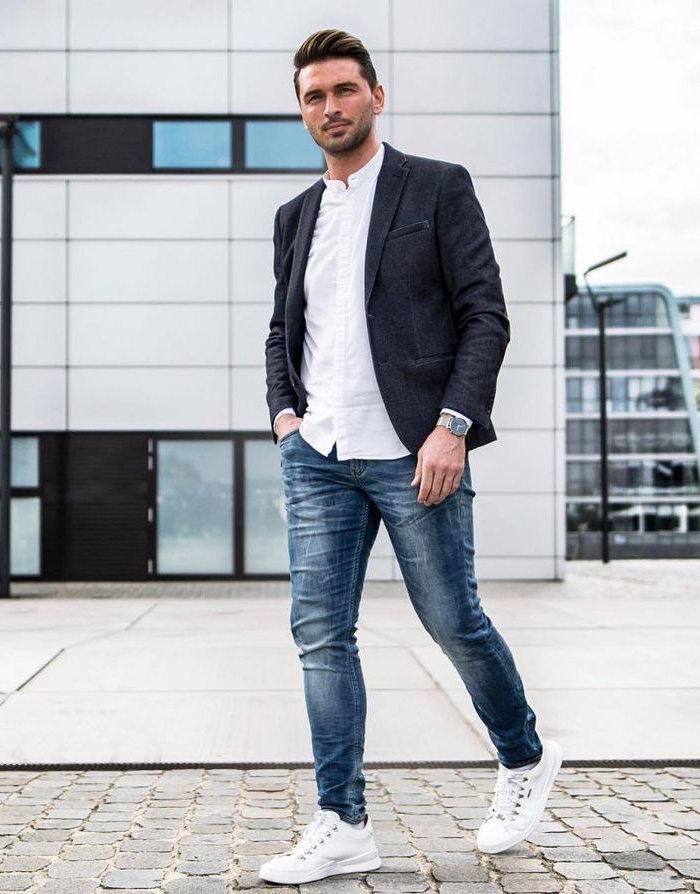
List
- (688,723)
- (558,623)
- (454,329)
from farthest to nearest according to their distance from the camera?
(558,623) < (688,723) < (454,329)

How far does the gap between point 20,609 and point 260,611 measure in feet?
8.03

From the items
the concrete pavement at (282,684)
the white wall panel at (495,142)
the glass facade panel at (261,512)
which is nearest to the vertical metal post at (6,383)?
the concrete pavement at (282,684)

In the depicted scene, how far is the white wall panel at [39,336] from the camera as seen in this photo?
16.1 m

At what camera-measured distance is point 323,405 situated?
308 centimetres

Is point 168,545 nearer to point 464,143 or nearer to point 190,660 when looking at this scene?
point 464,143

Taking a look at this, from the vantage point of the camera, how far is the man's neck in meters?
3.11

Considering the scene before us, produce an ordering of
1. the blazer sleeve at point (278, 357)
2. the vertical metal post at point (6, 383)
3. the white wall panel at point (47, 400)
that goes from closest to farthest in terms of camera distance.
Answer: the blazer sleeve at point (278, 357) < the vertical metal post at point (6, 383) < the white wall panel at point (47, 400)

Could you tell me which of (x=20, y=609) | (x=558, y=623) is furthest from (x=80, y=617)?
(x=558, y=623)

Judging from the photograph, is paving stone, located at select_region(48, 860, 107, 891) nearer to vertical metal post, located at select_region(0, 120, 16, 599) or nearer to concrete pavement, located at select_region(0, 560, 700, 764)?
concrete pavement, located at select_region(0, 560, 700, 764)

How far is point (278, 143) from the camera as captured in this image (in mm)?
16531

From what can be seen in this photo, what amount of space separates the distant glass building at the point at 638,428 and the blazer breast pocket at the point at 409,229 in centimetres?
9490

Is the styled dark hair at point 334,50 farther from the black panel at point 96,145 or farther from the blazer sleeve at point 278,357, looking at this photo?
the black panel at point 96,145

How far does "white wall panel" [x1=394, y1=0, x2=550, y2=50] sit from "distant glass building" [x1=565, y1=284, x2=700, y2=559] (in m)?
81.9

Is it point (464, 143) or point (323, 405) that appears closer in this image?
point (323, 405)
